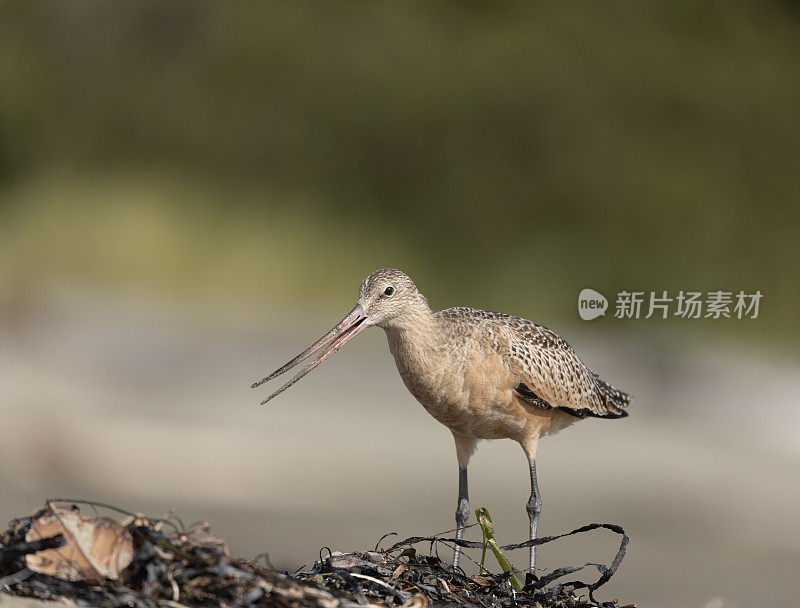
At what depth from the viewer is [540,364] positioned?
2.28m

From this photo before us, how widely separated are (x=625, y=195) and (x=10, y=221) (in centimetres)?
379

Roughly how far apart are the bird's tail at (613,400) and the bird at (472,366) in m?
0.11

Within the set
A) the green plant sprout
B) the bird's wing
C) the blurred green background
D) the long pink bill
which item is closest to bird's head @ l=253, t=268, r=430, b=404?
the long pink bill

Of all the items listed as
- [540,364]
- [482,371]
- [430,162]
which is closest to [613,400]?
[540,364]

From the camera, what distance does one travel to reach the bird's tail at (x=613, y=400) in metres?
2.62

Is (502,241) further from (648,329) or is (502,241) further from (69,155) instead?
(69,155)

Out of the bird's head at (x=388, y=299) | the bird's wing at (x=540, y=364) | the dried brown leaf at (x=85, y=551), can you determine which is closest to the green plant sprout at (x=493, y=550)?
the dried brown leaf at (x=85, y=551)

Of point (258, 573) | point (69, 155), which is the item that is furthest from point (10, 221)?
point (258, 573)

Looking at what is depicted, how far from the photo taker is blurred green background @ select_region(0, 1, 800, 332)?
524cm

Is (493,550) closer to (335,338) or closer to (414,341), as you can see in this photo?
(335,338)

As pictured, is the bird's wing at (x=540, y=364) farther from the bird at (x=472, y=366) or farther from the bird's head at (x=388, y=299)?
the bird's head at (x=388, y=299)

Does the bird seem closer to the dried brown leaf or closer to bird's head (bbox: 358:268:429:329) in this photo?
bird's head (bbox: 358:268:429:329)

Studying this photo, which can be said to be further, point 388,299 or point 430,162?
point 430,162

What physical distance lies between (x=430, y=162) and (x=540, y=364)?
3313 millimetres
